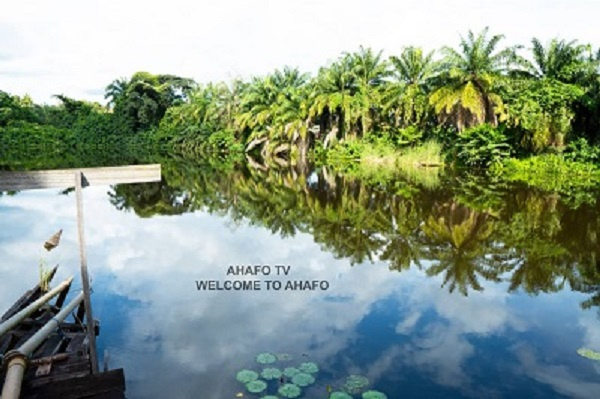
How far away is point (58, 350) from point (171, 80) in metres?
61.2

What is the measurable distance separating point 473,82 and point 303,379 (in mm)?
28854

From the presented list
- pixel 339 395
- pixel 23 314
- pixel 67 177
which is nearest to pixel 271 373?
pixel 339 395

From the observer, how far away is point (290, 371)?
223 inches

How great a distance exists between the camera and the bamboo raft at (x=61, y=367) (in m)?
4.57

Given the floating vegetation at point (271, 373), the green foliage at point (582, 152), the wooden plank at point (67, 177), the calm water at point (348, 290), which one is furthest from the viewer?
the green foliage at point (582, 152)

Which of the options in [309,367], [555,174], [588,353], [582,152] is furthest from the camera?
[582,152]

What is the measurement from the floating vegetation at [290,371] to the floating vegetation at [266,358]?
0.91 feet

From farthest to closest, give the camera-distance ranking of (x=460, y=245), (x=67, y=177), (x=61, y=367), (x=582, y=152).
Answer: (x=582, y=152) < (x=460, y=245) < (x=67, y=177) < (x=61, y=367)

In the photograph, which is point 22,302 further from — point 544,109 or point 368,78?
point 368,78

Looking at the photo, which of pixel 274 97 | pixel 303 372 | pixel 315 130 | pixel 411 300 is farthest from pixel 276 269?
pixel 274 97

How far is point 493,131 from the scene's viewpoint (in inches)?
1114

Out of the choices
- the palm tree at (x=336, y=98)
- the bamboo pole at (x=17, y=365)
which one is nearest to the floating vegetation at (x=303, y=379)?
the bamboo pole at (x=17, y=365)

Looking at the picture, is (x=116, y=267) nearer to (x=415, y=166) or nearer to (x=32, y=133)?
(x=415, y=166)

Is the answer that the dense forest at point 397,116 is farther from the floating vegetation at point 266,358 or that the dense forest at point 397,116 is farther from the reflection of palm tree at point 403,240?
the floating vegetation at point 266,358
